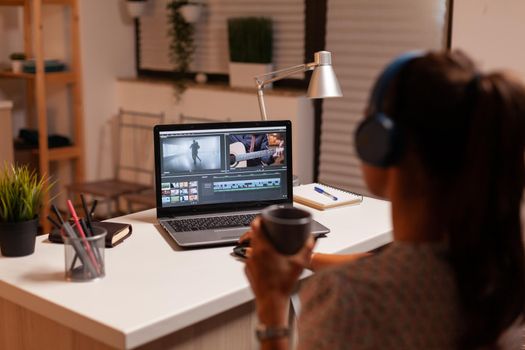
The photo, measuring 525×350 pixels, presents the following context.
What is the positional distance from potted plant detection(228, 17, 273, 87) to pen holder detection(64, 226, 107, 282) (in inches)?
104

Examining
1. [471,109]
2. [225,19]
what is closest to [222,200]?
[471,109]

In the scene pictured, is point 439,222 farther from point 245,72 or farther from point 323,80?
point 245,72

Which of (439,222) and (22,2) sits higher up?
(22,2)

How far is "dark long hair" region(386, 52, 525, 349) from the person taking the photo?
0.95 metres

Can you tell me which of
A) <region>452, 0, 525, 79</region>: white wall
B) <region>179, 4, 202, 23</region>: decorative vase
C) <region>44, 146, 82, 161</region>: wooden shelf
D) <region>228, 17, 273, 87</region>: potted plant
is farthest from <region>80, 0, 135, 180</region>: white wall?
<region>452, 0, 525, 79</region>: white wall

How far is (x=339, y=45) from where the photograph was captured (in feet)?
12.9

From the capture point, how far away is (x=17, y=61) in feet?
14.6

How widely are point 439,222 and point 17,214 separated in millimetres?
1242

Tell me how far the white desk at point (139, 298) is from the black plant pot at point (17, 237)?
0.02m

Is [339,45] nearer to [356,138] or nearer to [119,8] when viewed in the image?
[119,8]

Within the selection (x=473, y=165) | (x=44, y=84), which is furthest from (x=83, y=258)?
(x=44, y=84)

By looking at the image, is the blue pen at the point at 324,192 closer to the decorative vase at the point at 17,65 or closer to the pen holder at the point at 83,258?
the pen holder at the point at 83,258

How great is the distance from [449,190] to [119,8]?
433 cm

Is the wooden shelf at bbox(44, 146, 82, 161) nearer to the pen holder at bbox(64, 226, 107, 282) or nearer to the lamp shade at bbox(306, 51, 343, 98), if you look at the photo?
the lamp shade at bbox(306, 51, 343, 98)
